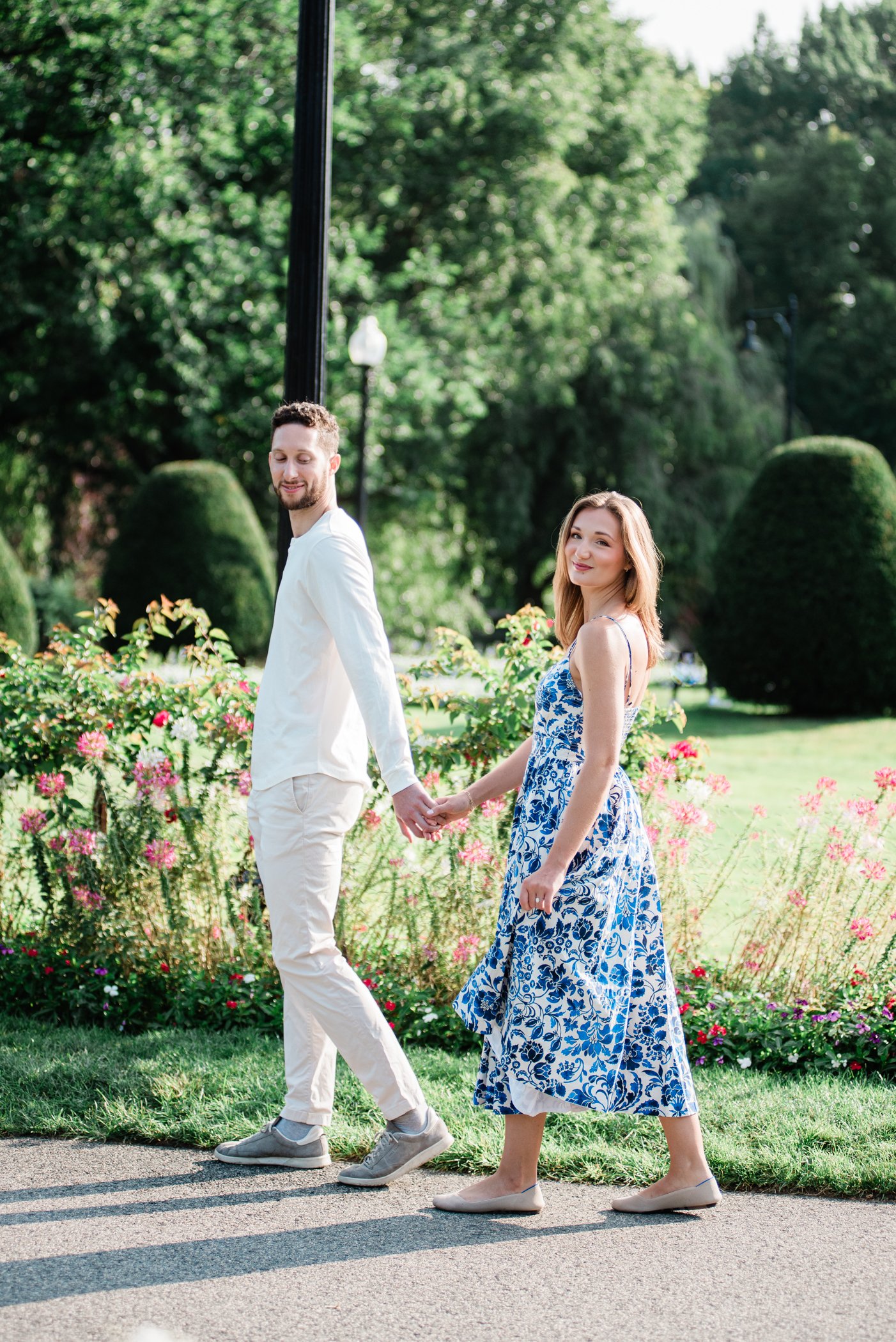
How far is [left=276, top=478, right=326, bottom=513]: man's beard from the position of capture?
142 inches

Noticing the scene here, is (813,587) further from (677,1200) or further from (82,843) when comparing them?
(677,1200)

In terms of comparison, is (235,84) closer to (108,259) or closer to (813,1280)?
(108,259)

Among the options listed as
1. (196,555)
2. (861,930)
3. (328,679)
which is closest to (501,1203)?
(328,679)

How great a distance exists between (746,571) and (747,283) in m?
16.7

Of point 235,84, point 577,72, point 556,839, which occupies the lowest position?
point 556,839

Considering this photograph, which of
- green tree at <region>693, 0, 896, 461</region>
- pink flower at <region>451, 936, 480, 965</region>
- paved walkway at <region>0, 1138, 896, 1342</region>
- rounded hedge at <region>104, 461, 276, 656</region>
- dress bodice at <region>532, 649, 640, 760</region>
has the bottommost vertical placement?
paved walkway at <region>0, 1138, 896, 1342</region>

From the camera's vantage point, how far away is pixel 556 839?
3146mm

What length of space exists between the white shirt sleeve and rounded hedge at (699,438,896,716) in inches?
579

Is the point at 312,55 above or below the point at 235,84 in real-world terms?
below

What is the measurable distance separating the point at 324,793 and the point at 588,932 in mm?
790

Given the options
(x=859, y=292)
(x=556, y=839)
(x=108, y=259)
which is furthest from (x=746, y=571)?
(x=859, y=292)

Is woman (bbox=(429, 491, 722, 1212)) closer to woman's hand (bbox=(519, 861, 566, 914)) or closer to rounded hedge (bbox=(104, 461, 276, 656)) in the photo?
woman's hand (bbox=(519, 861, 566, 914))

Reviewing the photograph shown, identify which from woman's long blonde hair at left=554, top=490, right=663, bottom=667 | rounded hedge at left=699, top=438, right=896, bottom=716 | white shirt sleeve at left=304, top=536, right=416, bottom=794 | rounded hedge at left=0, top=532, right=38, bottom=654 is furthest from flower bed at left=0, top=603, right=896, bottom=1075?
rounded hedge at left=0, top=532, right=38, bottom=654

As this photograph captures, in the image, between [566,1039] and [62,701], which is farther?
[62,701]
